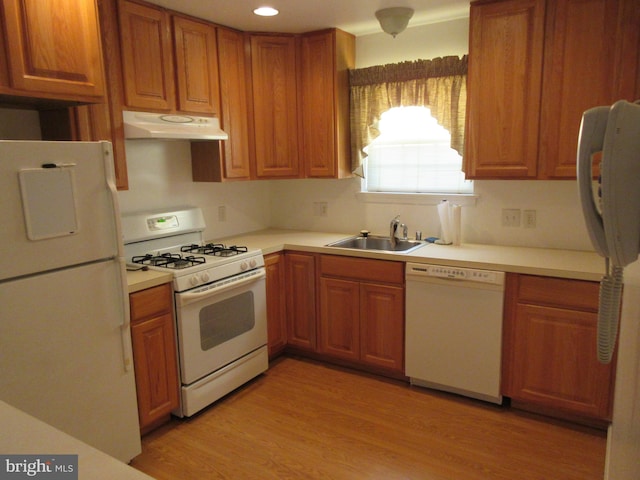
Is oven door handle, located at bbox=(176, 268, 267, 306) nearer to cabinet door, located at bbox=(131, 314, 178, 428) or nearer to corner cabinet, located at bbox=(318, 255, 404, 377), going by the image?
cabinet door, located at bbox=(131, 314, 178, 428)

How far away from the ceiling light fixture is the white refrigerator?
1.86m

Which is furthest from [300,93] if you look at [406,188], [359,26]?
[406,188]

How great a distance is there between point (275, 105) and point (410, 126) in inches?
39.2

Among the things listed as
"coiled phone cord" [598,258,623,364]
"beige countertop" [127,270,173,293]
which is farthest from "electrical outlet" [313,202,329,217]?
"coiled phone cord" [598,258,623,364]

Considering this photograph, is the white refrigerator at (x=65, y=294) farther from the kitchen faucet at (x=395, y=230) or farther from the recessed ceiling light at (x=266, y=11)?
the kitchen faucet at (x=395, y=230)

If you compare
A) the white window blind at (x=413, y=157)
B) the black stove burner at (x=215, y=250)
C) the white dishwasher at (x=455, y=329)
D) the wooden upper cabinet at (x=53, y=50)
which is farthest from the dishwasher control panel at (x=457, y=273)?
the wooden upper cabinet at (x=53, y=50)

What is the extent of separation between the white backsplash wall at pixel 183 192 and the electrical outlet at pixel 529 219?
2.07 m

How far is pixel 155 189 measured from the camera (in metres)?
3.11

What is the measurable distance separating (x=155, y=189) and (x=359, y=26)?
1785 millimetres

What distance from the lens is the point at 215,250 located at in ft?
9.98

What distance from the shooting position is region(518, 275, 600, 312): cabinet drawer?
2.40 metres

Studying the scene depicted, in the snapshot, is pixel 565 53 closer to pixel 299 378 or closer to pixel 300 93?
pixel 300 93

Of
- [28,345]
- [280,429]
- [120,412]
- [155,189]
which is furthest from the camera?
[155,189]

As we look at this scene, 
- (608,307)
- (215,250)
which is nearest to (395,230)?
(215,250)
